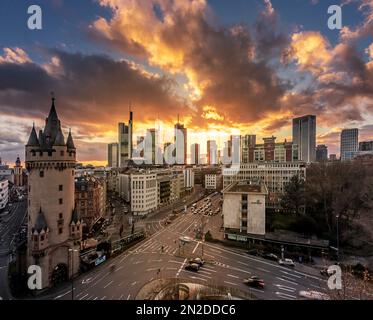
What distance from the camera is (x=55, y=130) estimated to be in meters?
6.04

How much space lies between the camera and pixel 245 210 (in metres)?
11.2

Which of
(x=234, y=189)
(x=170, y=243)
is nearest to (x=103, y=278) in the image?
(x=170, y=243)

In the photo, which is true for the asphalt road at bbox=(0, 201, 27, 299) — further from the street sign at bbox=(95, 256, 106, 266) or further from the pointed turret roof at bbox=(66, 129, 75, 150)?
the pointed turret roof at bbox=(66, 129, 75, 150)

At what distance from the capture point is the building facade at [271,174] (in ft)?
53.8

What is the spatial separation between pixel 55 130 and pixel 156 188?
1374 centimetres

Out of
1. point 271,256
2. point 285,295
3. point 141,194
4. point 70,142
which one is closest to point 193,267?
point 285,295

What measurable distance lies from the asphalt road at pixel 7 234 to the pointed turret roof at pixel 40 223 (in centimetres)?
175

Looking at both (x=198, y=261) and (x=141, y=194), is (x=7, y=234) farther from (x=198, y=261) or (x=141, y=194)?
(x=198, y=261)

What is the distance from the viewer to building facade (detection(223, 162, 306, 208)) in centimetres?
1641

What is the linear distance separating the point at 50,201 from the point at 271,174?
1610cm

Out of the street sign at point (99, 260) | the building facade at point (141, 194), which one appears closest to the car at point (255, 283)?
the street sign at point (99, 260)

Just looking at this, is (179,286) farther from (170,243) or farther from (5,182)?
(5,182)

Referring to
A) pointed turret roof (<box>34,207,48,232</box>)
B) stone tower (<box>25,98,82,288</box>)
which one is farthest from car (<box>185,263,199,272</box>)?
pointed turret roof (<box>34,207,48,232</box>)

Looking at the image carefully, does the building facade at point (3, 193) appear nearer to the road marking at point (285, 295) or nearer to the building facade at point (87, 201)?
the building facade at point (87, 201)
